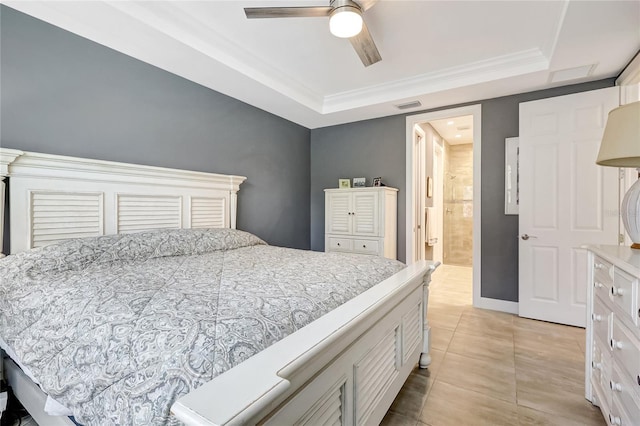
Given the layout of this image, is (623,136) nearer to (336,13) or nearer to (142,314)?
(336,13)

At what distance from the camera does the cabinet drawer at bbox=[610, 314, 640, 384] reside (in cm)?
107

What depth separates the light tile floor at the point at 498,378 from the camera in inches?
61.3

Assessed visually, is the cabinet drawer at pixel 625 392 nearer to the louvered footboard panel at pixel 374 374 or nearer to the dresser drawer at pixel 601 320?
the dresser drawer at pixel 601 320

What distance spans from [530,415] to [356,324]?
52.3 inches

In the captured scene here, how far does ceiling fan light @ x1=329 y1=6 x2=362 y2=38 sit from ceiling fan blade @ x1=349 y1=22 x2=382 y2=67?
0.10m


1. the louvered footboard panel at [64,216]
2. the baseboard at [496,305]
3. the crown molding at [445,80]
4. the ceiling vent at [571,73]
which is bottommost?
the baseboard at [496,305]

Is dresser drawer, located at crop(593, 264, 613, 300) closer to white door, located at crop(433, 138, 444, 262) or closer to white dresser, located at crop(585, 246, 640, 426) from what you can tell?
white dresser, located at crop(585, 246, 640, 426)

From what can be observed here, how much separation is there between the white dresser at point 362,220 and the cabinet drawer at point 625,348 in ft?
7.67

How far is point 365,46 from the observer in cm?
209

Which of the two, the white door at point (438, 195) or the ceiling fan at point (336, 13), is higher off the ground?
the ceiling fan at point (336, 13)

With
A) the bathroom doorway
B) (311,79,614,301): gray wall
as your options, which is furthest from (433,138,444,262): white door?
(311,79,614,301): gray wall

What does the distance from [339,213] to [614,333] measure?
2.85 metres

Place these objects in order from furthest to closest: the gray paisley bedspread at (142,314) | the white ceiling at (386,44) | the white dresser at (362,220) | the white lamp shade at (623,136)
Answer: the white dresser at (362,220) → the white ceiling at (386,44) → the white lamp shade at (623,136) → the gray paisley bedspread at (142,314)

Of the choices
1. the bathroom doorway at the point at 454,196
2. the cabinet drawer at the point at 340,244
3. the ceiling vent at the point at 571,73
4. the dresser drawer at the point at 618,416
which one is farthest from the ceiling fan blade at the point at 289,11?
the bathroom doorway at the point at 454,196
